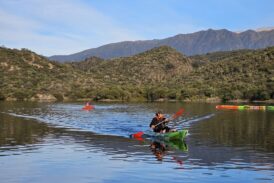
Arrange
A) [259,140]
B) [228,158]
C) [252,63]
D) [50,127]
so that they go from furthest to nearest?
[252,63]
[50,127]
[259,140]
[228,158]

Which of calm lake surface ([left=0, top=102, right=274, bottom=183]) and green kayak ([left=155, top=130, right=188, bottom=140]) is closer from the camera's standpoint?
calm lake surface ([left=0, top=102, right=274, bottom=183])

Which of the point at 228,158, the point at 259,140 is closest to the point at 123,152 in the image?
the point at 228,158

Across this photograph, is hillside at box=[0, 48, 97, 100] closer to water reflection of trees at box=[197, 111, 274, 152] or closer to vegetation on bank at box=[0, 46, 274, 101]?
vegetation on bank at box=[0, 46, 274, 101]

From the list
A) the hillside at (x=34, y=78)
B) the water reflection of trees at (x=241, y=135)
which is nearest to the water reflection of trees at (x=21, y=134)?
the water reflection of trees at (x=241, y=135)

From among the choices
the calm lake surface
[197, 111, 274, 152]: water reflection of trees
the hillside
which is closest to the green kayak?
the calm lake surface

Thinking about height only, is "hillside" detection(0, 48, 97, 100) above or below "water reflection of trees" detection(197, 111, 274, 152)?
above

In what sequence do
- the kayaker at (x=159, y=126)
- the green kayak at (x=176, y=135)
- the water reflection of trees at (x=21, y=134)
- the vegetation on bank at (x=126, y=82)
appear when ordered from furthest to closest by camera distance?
the vegetation on bank at (x=126, y=82)
the kayaker at (x=159, y=126)
the green kayak at (x=176, y=135)
the water reflection of trees at (x=21, y=134)

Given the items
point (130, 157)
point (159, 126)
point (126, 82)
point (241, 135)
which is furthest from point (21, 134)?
point (126, 82)

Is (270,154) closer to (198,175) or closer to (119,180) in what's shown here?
(198,175)

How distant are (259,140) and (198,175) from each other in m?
16.2

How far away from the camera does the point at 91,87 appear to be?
15025cm

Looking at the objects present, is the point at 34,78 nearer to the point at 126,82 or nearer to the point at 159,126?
the point at 126,82

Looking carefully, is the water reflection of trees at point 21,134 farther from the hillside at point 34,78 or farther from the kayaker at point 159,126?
the hillside at point 34,78

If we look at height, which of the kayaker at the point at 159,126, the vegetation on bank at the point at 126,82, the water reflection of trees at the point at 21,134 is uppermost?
the vegetation on bank at the point at 126,82
